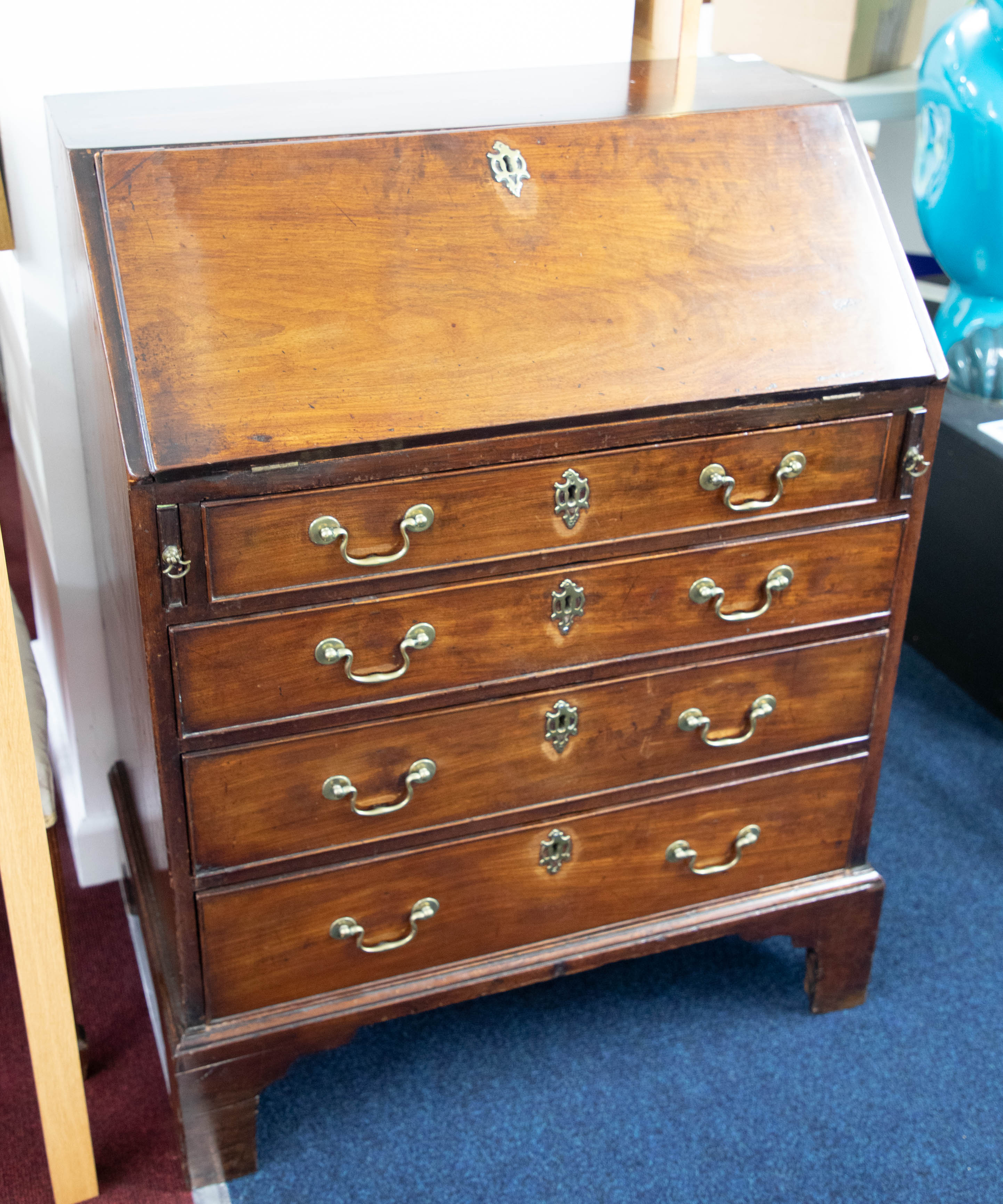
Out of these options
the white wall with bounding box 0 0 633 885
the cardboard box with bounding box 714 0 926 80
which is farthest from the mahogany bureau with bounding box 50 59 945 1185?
the cardboard box with bounding box 714 0 926 80

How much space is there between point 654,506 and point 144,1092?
1044 millimetres

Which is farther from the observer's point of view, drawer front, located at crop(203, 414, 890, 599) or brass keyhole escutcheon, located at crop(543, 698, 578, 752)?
brass keyhole escutcheon, located at crop(543, 698, 578, 752)

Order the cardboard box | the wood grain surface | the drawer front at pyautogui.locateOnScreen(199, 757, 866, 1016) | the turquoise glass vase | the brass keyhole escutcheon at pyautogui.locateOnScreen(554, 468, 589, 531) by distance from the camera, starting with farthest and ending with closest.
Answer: the cardboard box → the turquoise glass vase → the drawer front at pyautogui.locateOnScreen(199, 757, 866, 1016) → the brass keyhole escutcheon at pyautogui.locateOnScreen(554, 468, 589, 531) → the wood grain surface

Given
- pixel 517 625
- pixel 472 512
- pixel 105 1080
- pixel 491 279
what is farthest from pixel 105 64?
pixel 105 1080

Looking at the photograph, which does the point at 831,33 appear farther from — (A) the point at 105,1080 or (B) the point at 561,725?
(A) the point at 105,1080

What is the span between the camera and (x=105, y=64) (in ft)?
4.95

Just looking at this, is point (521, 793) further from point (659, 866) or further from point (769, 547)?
point (769, 547)

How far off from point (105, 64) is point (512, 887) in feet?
3.67

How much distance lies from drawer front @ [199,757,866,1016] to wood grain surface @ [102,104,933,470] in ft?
1.78

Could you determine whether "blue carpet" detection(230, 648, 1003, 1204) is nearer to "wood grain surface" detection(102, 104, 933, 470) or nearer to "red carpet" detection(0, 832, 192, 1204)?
"red carpet" detection(0, 832, 192, 1204)

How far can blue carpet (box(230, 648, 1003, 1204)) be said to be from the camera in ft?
5.16

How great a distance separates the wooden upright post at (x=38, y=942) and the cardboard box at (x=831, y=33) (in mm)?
1970

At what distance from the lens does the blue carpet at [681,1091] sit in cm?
157

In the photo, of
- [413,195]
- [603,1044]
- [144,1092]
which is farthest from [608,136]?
[144,1092]
